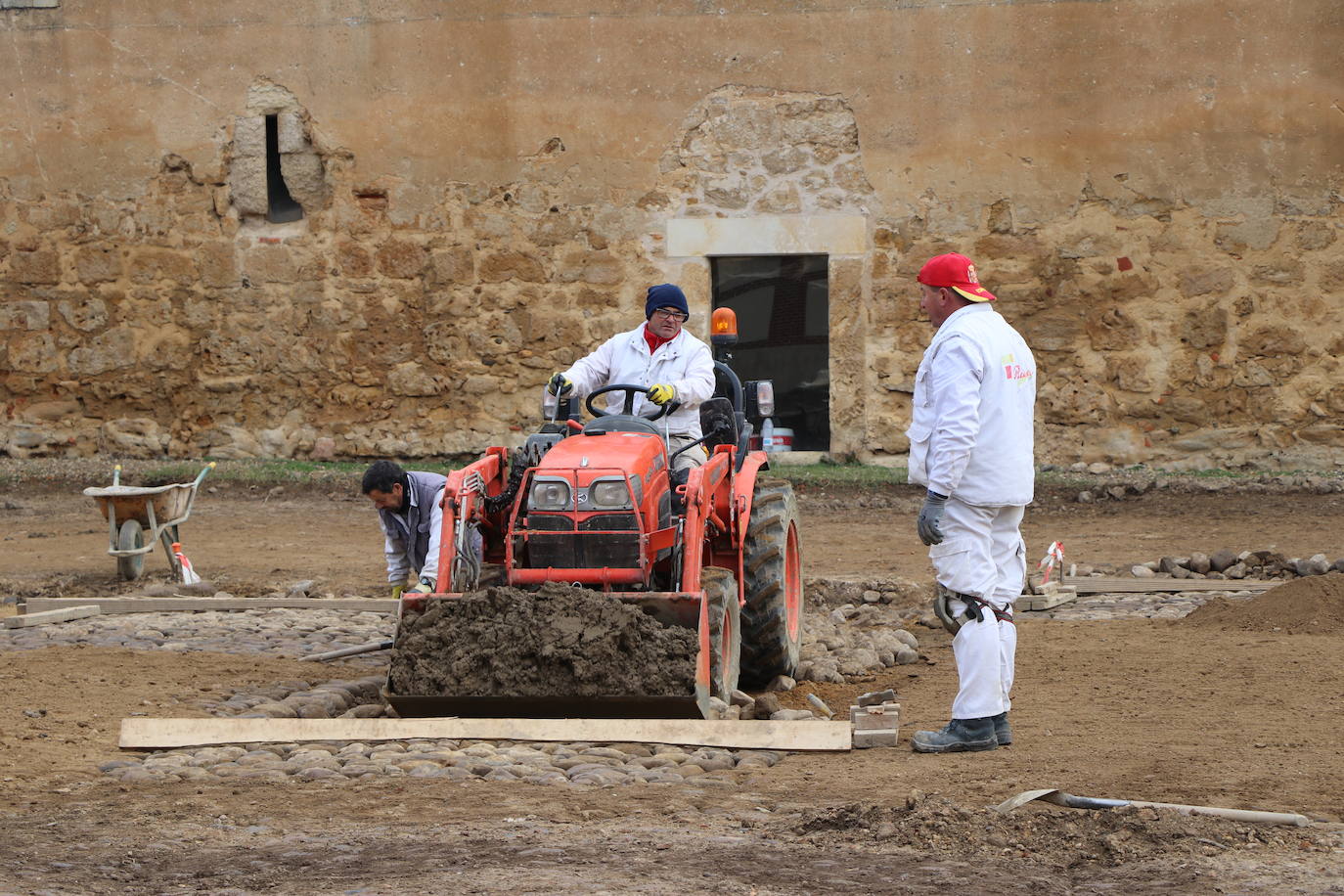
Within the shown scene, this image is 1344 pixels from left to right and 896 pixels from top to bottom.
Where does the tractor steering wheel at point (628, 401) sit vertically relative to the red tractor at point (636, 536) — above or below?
above

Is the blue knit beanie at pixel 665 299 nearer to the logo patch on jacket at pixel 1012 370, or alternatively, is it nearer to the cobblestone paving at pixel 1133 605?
the logo patch on jacket at pixel 1012 370

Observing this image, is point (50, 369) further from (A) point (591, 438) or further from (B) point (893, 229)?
(A) point (591, 438)

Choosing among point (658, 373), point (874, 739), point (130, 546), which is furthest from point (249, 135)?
point (874, 739)

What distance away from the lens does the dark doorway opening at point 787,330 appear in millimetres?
16375

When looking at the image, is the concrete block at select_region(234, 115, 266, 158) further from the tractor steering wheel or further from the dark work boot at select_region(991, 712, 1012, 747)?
the dark work boot at select_region(991, 712, 1012, 747)

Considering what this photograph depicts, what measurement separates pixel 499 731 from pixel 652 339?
253cm

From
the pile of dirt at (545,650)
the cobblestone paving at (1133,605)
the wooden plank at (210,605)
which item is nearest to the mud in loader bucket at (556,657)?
the pile of dirt at (545,650)

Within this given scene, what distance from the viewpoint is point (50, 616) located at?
947 cm

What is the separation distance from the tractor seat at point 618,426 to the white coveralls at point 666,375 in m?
0.14

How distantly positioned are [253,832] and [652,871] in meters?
1.34

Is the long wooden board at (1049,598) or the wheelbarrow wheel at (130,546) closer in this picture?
the long wooden board at (1049,598)

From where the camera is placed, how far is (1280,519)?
13.5 metres

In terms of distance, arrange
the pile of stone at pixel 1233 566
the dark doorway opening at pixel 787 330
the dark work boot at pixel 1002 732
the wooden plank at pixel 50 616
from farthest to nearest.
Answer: the dark doorway opening at pixel 787 330, the pile of stone at pixel 1233 566, the wooden plank at pixel 50 616, the dark work boot at pixel 1002 732

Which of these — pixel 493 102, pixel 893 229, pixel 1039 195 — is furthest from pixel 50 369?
pixel 1039 195
